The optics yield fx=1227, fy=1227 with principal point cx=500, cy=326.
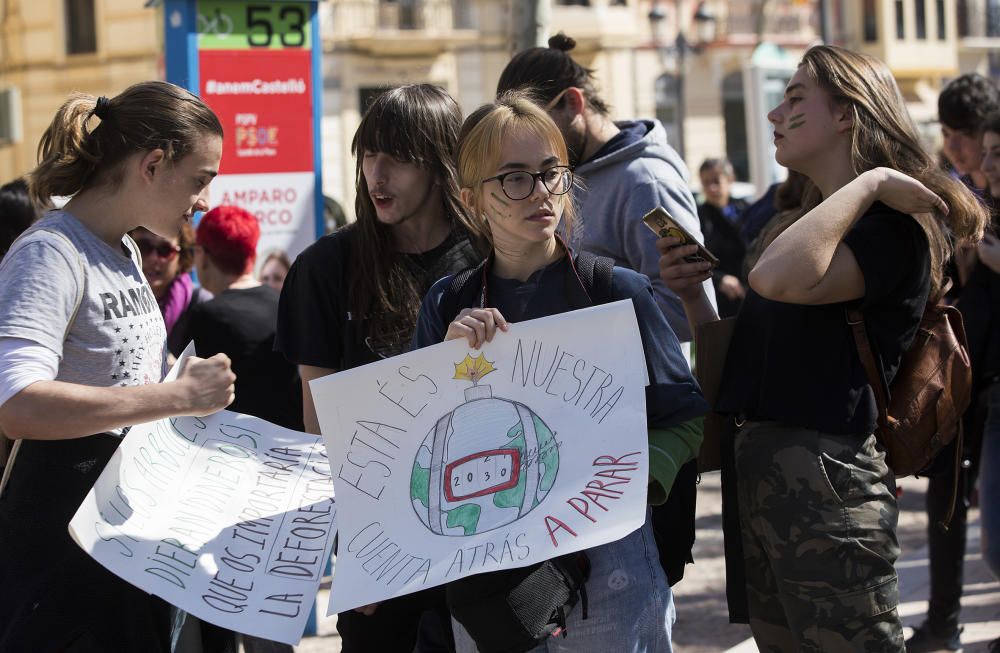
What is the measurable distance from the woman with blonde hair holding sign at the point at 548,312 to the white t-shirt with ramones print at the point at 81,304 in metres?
0.59

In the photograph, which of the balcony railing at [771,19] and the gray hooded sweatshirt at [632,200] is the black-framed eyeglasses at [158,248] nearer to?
the gray hooded sweatshirt at [632,200]

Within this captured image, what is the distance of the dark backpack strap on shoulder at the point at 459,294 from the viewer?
257cm

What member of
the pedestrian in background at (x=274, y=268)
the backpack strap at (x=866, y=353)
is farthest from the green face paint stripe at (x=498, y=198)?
the pedestrian in background at (x=274, y=268)

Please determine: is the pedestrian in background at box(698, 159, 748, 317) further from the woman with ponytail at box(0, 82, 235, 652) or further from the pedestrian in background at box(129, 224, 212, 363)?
the woman with ponytail at box(0, 82, 235, 652)

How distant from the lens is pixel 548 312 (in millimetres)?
2516

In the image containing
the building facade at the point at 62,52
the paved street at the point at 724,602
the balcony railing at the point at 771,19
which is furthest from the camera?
the balcony railing at the point at 771,19

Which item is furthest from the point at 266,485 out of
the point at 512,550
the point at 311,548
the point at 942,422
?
the point at 942,422

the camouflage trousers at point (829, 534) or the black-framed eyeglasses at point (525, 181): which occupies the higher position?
the black-framed eyeglasses at point (525, 181)

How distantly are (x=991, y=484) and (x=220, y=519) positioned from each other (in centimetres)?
267

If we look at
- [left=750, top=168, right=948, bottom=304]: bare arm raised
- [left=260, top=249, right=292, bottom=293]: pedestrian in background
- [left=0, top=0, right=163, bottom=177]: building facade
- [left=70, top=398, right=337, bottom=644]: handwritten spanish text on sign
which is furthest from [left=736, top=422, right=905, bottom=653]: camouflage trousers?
[left=0, top=0, right=163, bottom=177]: building facade

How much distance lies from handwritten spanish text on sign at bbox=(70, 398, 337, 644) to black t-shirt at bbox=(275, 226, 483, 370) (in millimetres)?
304

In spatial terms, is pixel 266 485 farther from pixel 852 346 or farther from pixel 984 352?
pixel 984 352

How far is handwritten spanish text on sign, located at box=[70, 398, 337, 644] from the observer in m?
2.36

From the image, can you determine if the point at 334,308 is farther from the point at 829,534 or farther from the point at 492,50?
the point at 492,50
